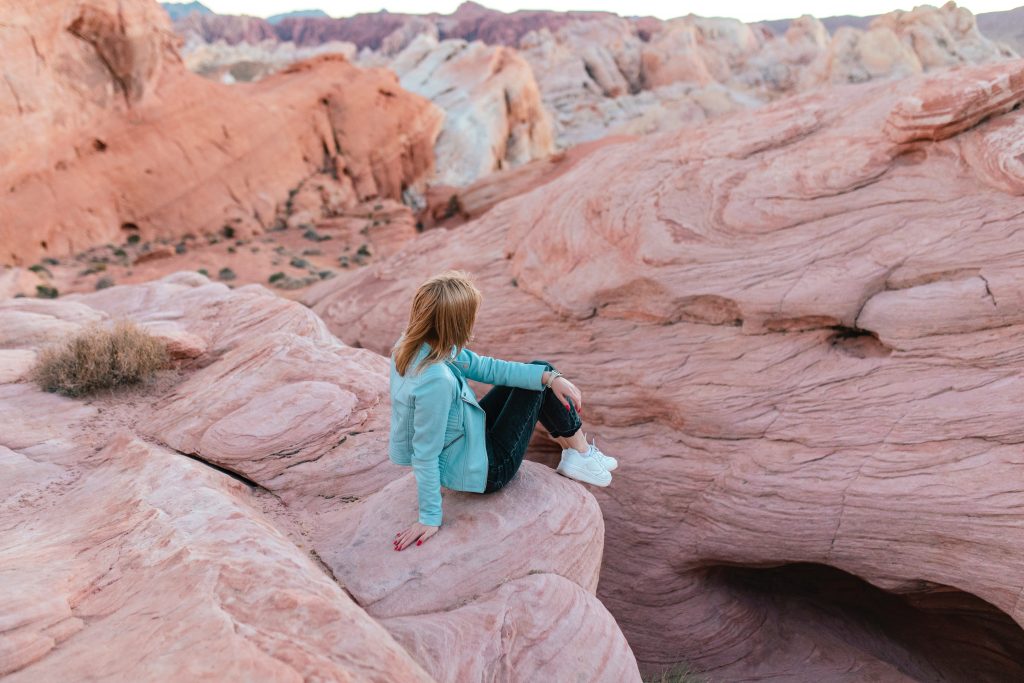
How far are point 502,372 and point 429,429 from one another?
2.04ft

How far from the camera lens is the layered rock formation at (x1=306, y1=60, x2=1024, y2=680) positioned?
5398 millimetres

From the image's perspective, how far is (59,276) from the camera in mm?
18734

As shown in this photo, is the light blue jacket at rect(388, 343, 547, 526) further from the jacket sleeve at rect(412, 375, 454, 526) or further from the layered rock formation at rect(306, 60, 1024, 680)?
the layered rock formation at rect(306, 60, 1024, 680)

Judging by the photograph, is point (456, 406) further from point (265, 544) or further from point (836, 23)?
point (836, 23)

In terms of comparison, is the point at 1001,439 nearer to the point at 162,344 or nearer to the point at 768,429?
the point at 768,429

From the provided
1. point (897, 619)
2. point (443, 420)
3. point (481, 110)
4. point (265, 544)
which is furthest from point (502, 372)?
point (481, 110)

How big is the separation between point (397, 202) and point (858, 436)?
2597cm

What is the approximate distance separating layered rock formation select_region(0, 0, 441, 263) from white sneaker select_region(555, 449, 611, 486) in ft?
65.3

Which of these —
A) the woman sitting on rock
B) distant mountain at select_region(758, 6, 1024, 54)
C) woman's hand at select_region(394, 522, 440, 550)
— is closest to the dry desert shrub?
the woman sitting on rock

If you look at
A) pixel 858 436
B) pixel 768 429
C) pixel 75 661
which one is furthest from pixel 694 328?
pixel 75 661

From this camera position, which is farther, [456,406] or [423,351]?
[456,406]

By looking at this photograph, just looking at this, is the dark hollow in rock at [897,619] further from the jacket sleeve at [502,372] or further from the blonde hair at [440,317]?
the blonde hair at [440,317]

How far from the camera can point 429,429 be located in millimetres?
3938

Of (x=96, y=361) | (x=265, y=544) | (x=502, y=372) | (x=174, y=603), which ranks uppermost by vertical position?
(x=502, y=372)
